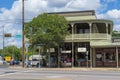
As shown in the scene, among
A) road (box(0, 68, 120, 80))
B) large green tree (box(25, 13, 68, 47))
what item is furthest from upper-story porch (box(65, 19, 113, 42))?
road (box(0, 68, 120, 80))

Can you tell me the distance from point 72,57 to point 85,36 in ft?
12.4

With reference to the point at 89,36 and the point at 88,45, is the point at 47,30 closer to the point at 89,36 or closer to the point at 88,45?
the point at 89,36

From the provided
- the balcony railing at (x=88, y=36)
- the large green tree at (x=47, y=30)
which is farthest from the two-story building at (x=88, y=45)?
the large green tree at (x=47, y=30)

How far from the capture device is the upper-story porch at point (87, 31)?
152 feet

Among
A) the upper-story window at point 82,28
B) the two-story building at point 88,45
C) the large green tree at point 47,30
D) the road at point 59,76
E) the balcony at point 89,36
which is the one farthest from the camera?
the upper-story window at point 82,28

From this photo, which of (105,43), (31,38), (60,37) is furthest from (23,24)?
(105,43)

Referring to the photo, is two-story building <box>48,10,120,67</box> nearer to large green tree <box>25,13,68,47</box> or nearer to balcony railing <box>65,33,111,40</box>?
balcony railing <box>65,33,111,40</box>

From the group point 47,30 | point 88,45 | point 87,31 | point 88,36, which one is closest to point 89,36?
point 88,36

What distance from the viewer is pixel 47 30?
145ft

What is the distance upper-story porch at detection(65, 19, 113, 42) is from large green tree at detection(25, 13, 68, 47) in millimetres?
2419

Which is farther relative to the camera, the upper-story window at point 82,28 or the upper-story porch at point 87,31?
the upper-story window at point 82,28

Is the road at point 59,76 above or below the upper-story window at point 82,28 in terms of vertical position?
below

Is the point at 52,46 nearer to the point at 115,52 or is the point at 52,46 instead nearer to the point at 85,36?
the point at 85,36

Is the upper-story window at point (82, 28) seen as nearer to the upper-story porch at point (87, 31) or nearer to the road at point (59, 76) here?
the upper-story porch at point (87, 31)
